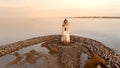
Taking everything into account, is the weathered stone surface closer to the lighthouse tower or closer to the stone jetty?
the stone jetty

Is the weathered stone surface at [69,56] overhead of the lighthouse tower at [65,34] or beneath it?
beneath

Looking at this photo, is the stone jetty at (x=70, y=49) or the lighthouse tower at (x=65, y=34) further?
the lighthouse tower at (x=65, y=34)

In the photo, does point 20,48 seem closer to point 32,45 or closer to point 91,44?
point 32,45

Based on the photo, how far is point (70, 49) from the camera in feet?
72.4

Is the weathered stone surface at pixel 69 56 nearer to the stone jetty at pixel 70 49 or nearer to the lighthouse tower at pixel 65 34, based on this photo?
the stone jetty at pixel 70 49

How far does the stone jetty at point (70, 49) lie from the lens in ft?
72.6

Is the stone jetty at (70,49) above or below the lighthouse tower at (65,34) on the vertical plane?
below

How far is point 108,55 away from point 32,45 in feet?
15.1

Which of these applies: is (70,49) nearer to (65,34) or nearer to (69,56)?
(69,56)

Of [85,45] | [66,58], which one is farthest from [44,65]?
[85,45]

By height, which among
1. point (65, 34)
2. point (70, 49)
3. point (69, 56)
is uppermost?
point (65, 34)

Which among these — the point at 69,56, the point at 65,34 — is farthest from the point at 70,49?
the point at 65,34

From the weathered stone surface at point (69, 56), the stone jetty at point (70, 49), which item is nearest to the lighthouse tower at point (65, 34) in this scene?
the stone jetty at point (70, 49)

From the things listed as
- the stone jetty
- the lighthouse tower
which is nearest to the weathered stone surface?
the stone jetty
